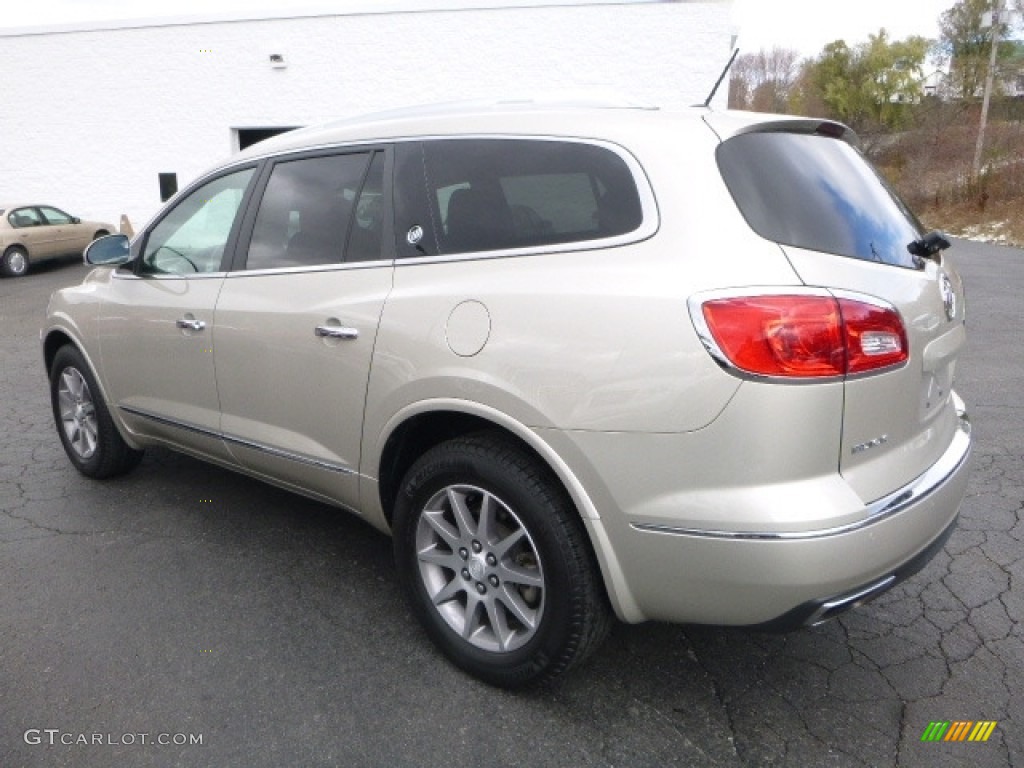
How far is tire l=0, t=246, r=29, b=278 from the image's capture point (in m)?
15.1

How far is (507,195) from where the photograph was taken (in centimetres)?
260

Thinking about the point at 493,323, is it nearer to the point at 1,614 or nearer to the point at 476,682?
the point at 476,682

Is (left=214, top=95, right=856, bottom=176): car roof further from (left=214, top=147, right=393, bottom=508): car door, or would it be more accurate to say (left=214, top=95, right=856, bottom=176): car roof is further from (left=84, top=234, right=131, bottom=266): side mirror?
(left=84, top=234, right=131, bottom=266): side mirror

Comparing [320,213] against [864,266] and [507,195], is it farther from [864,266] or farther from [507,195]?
[864,266]

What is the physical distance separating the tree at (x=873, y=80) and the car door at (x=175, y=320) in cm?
5210

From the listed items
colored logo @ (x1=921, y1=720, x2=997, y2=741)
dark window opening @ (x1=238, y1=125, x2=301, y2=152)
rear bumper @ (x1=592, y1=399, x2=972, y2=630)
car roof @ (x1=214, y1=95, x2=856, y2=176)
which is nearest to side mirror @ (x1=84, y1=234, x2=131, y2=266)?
car roof @ (x1=214, y1=95, x2=856, y2=176)

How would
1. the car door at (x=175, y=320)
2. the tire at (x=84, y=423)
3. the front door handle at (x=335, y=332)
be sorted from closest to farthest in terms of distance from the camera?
the front door handle at (x=335, y=332) < the car door at (x=175, y=320) < the tire at (x=84, y=423)

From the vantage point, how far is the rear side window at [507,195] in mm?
2359

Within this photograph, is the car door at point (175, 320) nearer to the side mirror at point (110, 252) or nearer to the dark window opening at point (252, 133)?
the side mirror at point (110, 252)

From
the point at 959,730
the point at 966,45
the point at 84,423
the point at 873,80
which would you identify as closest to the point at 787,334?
the point at 959,730

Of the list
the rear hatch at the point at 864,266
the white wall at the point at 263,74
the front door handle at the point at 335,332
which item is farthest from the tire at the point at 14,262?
the rear hatch at the point at 864,266

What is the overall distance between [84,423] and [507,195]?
309cm

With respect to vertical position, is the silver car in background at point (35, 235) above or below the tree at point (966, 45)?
below

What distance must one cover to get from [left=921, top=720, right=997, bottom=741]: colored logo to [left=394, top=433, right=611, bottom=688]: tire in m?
1.00
